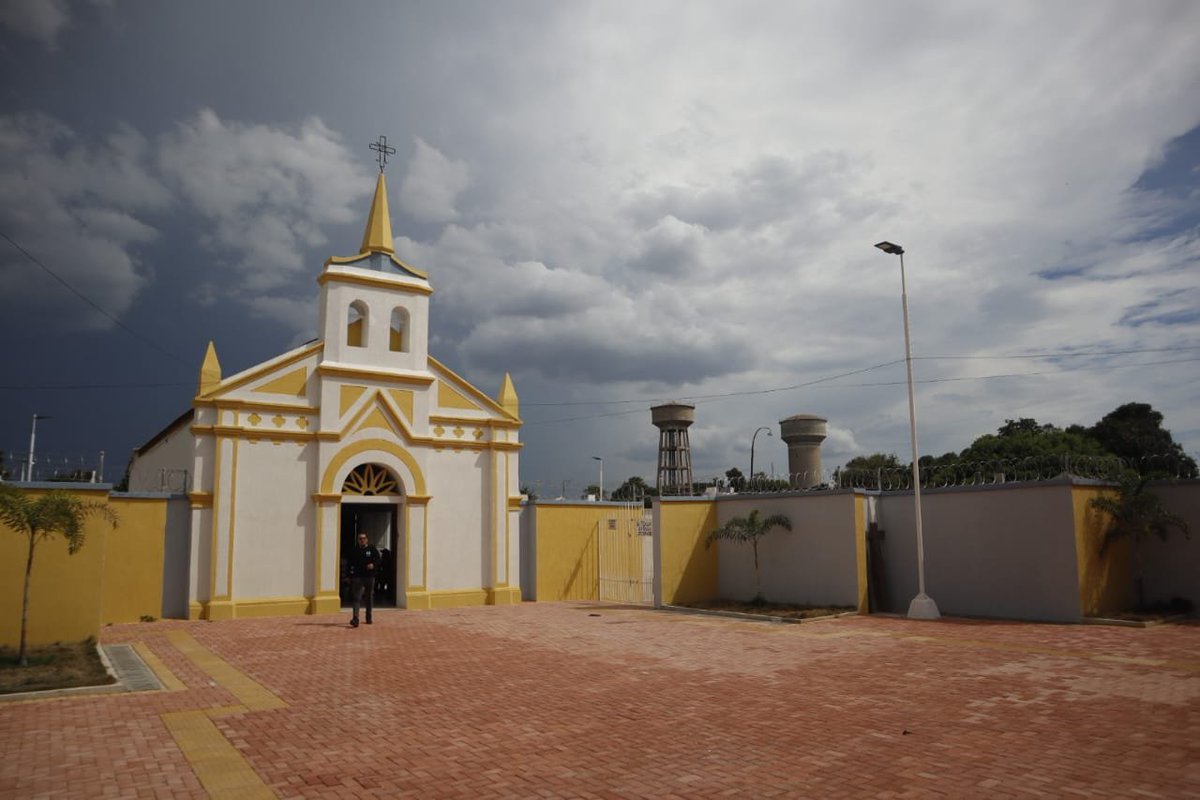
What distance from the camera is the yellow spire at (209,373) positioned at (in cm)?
2014

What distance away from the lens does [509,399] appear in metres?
25.1

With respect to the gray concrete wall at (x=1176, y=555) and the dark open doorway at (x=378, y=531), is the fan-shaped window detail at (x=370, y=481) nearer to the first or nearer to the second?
the dark open doorway at (x=378, y=531)

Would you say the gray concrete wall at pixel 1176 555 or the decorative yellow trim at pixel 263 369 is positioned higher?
the decorative yellow trim at pixel 263 369

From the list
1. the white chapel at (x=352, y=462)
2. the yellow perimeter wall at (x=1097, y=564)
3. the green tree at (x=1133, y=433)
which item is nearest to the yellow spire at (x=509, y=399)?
the white chapel at (x=352, y=462)

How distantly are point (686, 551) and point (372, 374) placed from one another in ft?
33.3

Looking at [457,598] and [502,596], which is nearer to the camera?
[457,598]

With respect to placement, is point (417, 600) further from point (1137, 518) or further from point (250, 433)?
point (1137, 518)

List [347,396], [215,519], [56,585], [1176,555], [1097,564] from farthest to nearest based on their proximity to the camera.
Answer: [347,396], [215,519], [1176,555], [1097,564], [56,585]

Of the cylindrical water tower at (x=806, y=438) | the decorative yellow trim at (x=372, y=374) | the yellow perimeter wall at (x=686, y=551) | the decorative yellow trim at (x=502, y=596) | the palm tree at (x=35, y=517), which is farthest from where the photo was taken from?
the cylindrical water tower at (x=806, y=438)

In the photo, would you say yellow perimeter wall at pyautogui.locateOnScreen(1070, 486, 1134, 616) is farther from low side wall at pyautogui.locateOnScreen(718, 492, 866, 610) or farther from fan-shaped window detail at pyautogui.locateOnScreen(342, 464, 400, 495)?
fan-shaped window detail at pyautogui.locateOnScreen(342, 464, 400, 495)

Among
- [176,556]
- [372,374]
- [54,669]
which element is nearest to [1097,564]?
[372,374]

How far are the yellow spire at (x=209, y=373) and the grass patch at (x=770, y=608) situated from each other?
1358cm

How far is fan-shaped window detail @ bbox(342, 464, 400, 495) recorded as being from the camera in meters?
22.3

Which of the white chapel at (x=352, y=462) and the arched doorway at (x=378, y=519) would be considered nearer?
the white chapel at (x=352, y=462)
